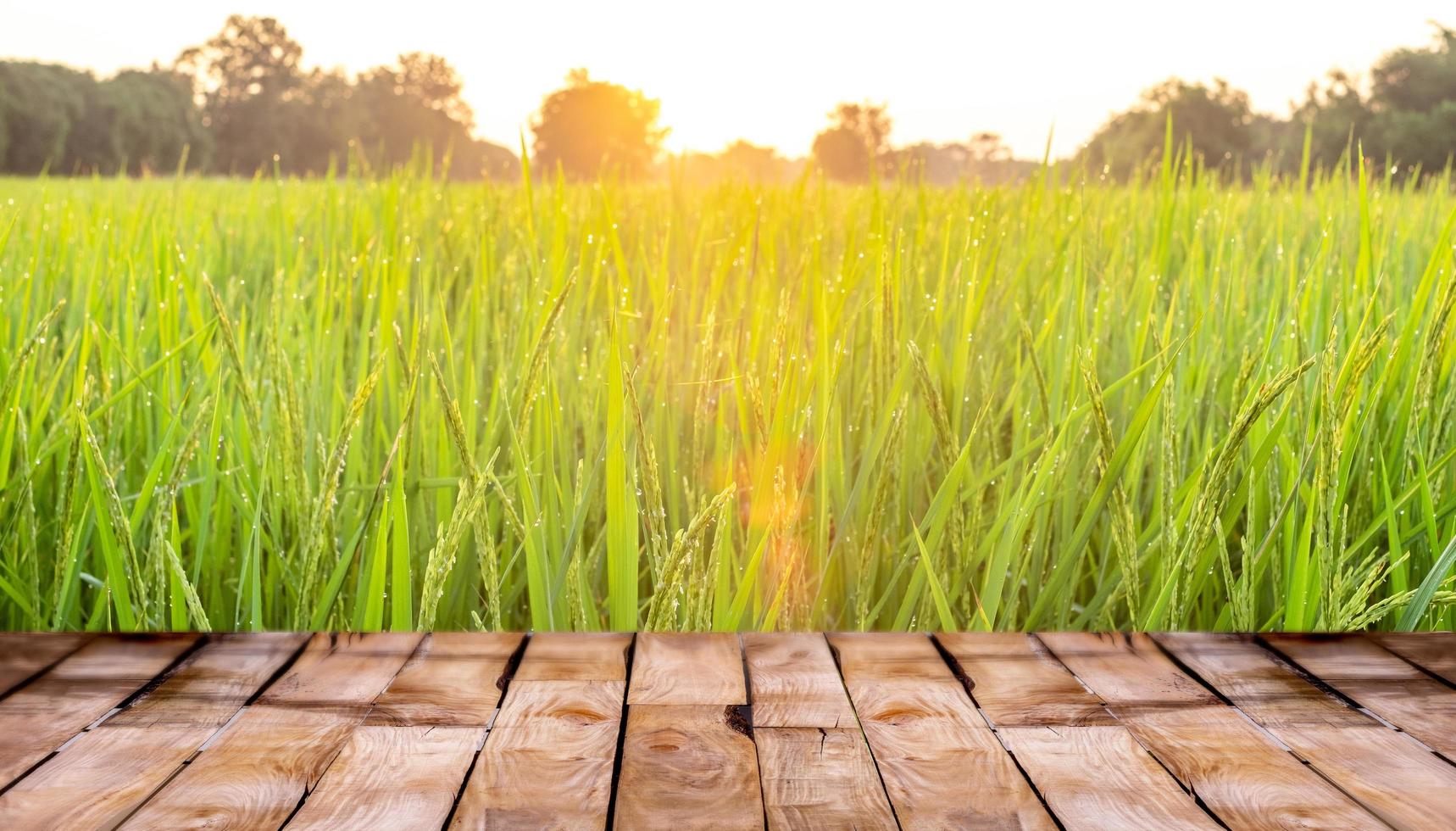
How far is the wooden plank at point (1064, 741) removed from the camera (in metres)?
0.82

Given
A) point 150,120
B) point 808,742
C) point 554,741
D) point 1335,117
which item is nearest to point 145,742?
point 554,741

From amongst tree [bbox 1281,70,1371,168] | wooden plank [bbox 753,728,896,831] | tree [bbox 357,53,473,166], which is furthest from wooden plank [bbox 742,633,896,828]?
tree [bbox 357,53,473,166]

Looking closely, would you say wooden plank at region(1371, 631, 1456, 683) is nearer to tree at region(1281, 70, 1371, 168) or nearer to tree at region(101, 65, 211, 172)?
tree at region(1281, 70, 1371, 168)

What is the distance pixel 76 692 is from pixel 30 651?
127mm

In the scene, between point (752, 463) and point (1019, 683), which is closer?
point (1019, 683)

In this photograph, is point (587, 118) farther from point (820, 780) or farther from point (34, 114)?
point (820, 780)

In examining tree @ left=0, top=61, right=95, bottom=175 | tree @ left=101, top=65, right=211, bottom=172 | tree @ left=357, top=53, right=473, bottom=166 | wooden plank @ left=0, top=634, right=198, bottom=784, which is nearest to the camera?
wooden plank @ left=0, top=634, right=198, bottom=784

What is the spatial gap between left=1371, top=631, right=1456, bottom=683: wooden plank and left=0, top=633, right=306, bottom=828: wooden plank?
1189 mm

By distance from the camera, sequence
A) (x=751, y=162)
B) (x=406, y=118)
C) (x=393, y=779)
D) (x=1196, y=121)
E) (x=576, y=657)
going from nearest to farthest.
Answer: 1. (x=393, y=779)
2. (x=576, y=657)
3. (x=751, y=162)
4. (x=1196, y=121)
5. (x=406, y=118)

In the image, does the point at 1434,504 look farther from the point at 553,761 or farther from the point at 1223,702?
the point at 553,761

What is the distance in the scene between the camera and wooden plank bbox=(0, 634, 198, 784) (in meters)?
0.91

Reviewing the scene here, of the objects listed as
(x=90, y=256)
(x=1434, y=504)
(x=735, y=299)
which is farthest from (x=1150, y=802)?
(x=90, y=256)

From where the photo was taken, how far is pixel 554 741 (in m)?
0.92

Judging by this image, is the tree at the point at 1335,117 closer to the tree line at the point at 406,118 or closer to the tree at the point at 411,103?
the tree line at the point at 406,118
